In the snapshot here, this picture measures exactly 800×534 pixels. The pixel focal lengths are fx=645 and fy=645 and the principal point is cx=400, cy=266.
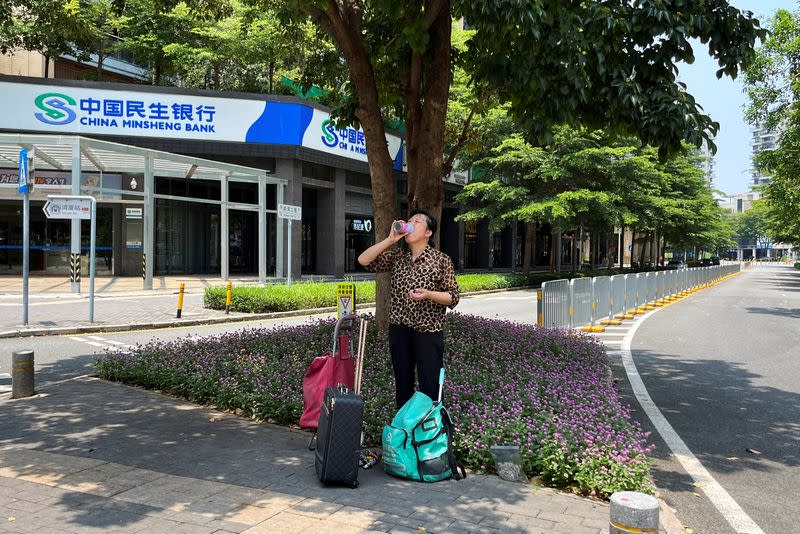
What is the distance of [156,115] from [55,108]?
12.1 ft

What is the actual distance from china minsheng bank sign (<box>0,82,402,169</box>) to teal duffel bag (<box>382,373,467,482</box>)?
2268cm

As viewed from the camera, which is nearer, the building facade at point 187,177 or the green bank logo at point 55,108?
the green bank logo at point 55,108

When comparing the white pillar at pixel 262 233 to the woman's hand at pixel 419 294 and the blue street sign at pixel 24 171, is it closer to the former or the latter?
the blue street sign at pixel 24 171

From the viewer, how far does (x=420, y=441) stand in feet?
13.9

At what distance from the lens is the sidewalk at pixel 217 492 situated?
359 cm

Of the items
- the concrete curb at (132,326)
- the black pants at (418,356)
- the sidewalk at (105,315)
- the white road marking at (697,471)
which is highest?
the black pants at (418,356)

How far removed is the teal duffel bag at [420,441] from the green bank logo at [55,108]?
83.9 feet

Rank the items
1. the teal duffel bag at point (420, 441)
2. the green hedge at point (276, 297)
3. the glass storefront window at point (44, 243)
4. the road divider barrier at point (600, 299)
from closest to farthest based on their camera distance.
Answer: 1. the teal duffel bag at point (420, 441)
2. the road divider barrier at point (600, 299)
3. the green hedge at point (276, 297)
4. the glass storefront window at point (44, 243)

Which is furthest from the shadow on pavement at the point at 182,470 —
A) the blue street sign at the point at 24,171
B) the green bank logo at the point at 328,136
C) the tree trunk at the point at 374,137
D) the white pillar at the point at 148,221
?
the green bank logo at the point at 328,136

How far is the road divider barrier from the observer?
12320mm

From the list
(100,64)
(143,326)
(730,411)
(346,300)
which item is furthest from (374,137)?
(100,64)

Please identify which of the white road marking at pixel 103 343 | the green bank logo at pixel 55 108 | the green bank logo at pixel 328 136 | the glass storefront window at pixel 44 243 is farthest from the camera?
the green bank logo at pixel 328 136

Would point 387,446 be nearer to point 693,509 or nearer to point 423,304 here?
point 423,304

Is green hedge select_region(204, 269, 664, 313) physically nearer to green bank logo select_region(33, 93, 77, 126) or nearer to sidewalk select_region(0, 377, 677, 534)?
sidewalk select_region(0, 377, 677, 534)
